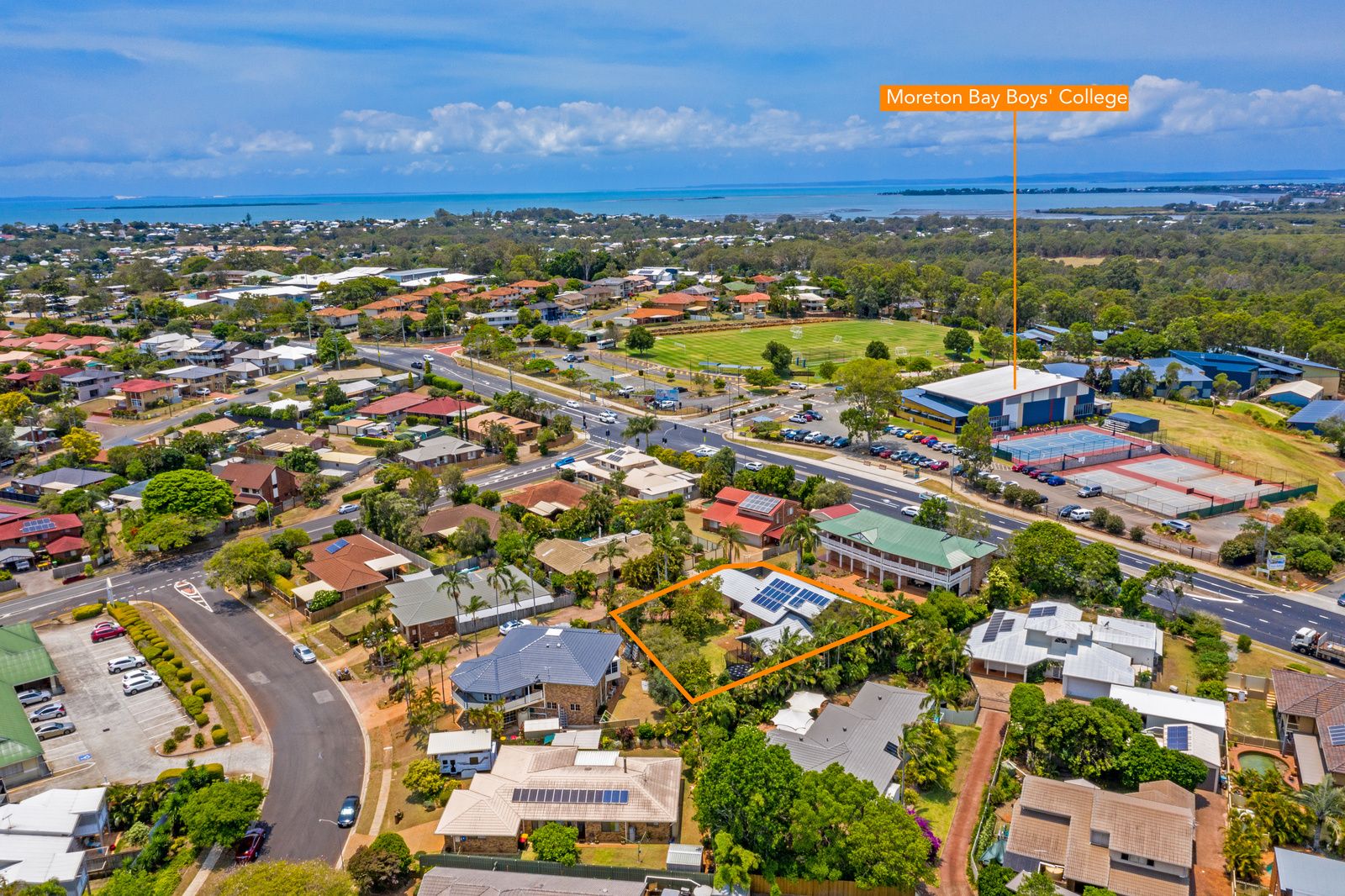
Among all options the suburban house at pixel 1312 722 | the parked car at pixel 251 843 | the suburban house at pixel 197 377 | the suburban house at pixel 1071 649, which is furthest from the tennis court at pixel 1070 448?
the suburban house at pixel 197 377

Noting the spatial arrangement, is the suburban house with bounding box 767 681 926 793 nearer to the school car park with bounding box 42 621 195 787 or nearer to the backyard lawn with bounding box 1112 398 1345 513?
the school car park with bounding box 42 621 195 787

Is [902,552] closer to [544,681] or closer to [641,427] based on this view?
[544,681]

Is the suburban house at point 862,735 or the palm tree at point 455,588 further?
the palm tree at point 455,588

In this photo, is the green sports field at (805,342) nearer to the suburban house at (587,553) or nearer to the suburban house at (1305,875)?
the suburban house at (587,553)

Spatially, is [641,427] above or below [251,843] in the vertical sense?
above

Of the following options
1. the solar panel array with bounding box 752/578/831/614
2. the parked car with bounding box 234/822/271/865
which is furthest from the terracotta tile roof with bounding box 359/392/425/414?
the parked car with bounding box 234/822/271/865

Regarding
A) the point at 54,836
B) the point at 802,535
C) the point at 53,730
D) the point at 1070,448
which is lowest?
the point at 53,730

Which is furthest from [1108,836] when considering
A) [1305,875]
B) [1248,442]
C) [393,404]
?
[393,404]
